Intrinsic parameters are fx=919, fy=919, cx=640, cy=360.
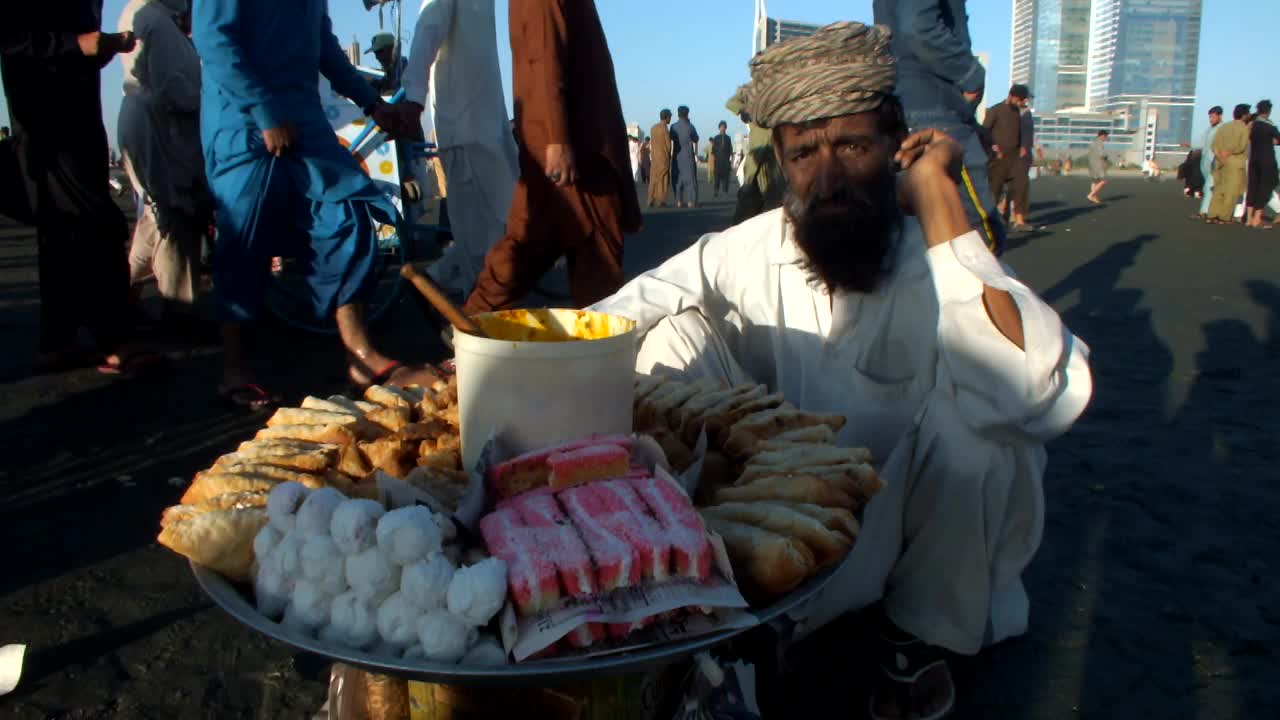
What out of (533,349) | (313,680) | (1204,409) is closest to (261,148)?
(313,680)

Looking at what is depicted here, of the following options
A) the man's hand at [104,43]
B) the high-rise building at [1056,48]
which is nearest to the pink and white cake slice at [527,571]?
the man's hand at [104,43]

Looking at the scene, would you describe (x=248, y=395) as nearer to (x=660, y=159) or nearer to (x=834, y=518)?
(x=834, y=518)

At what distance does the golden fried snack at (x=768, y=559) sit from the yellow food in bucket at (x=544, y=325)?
0.51 metres

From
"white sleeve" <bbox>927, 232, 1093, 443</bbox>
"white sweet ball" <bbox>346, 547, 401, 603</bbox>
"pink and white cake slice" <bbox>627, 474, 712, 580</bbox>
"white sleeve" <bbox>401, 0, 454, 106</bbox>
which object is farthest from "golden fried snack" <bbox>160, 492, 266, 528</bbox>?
"white sleeve" <bbox>401, 0, 454, 106</bbox>

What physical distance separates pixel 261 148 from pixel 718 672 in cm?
337

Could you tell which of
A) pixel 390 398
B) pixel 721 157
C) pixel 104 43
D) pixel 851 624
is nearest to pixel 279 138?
pixel 104 43

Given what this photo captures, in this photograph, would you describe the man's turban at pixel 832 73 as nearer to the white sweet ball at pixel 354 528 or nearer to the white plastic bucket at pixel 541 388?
the white plastic bucket at pixel 541 388

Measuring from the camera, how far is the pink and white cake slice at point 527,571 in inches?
38.6

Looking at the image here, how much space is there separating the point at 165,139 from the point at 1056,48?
161 meters

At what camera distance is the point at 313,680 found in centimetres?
249

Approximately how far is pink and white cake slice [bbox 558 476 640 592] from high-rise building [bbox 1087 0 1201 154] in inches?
6489

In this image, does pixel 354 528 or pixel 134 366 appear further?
pixel 134 366

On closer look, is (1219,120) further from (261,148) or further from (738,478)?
(738,478)

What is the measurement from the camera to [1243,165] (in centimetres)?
1590
